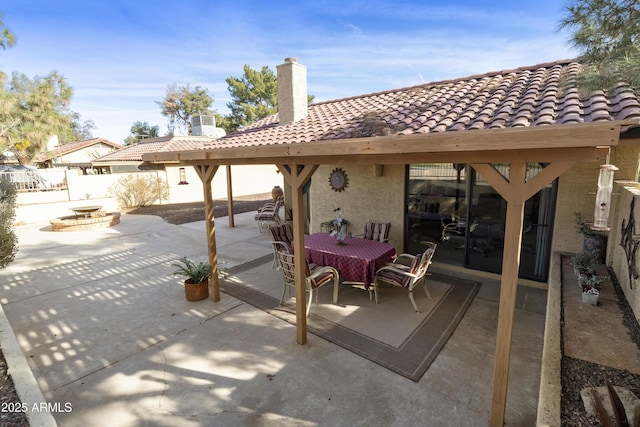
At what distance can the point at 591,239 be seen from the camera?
4402 millimetres

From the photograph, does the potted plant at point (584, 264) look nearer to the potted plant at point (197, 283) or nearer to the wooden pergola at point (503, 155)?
the wooden pergola at point (503, 155)

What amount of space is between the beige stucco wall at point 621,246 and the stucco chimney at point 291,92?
5.73m

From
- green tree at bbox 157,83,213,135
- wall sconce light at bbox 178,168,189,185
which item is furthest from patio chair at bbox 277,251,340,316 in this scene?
green tree at bbox 157,83,213,135

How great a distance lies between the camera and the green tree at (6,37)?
22.2 ft

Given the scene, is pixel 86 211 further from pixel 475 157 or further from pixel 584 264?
pixel 584 264

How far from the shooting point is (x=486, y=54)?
26.1ft

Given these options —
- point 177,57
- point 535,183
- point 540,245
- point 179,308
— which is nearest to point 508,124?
point 535,183

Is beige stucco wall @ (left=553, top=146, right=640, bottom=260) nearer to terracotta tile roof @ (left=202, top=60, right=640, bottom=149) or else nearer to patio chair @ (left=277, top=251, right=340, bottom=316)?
terracotta tile roof @ (left=202, top=60, right=640, bottom=149)

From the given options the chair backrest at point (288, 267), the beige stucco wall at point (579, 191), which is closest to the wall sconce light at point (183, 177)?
the chair backrest at point (288, 267)

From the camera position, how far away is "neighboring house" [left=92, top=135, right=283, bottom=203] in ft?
55.3

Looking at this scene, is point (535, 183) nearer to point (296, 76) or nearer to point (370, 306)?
point (370, 306)

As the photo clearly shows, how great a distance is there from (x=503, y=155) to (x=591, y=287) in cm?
258

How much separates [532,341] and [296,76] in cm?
675

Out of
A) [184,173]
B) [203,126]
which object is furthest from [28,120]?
[203,126]
